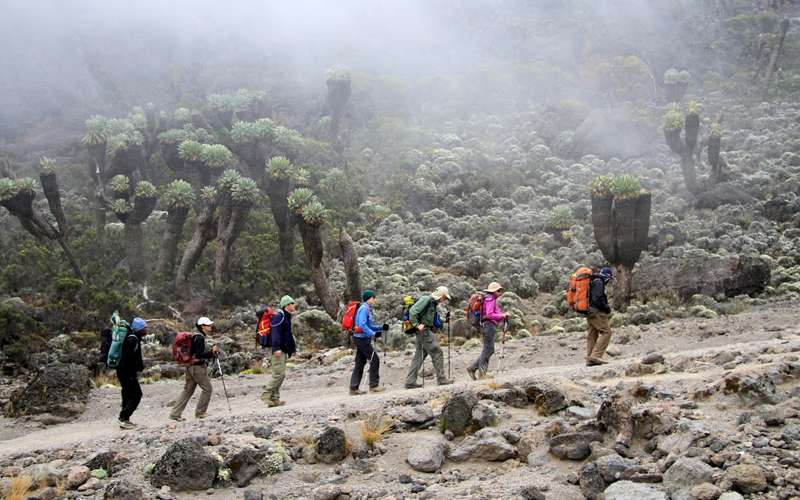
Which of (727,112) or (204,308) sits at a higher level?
(727,112)

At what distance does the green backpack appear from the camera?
36.8 ft

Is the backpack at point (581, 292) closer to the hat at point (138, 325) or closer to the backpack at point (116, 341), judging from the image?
the hat at point (138, 325)

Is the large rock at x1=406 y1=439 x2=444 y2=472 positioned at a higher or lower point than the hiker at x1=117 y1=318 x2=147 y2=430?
lower

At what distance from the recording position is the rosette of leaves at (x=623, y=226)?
2153 cm

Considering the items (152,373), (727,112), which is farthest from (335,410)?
(727,112)

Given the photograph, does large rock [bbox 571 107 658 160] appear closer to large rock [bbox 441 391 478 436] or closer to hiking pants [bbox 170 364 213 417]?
hiking pants [bbox 170 364 213 417]

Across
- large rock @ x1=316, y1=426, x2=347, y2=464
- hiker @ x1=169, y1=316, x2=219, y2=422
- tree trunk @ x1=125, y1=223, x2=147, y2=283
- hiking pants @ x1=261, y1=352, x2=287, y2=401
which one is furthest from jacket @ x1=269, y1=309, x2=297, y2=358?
tree trunk @ x1=125, y1=223, x2=147, y2=283

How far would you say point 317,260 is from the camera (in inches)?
901

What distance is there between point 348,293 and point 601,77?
35433mm

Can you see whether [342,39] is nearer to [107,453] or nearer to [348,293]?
[348,293]

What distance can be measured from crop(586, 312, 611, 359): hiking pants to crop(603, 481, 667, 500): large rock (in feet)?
18.3

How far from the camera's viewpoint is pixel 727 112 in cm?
4328

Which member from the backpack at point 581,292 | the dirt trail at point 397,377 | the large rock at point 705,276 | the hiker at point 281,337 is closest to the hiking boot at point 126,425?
the dirt trail at point 397,377

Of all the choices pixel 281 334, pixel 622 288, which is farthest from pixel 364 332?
pixel 622 288
